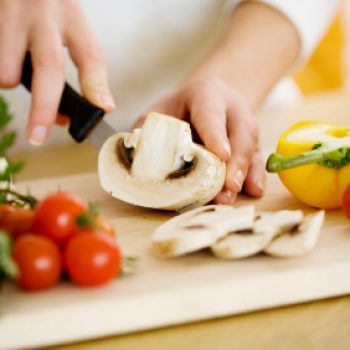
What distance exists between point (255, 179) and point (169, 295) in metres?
0.54

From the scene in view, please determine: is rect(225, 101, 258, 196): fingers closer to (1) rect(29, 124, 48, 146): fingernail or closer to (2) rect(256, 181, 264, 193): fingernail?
(2) rect(256, 181, 264, 193): fingernail

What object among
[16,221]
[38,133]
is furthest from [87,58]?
[16,221]

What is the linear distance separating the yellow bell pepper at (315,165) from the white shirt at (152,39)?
741mm

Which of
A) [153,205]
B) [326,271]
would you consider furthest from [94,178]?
[326,271]

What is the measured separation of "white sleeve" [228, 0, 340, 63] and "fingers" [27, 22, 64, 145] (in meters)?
0.80

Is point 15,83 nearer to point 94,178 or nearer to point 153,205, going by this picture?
point 94,178

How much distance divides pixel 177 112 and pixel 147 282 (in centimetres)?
69

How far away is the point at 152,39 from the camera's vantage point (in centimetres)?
226

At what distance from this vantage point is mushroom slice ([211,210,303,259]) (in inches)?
45.7

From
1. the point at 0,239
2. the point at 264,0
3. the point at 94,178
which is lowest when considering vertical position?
the point at 94,178

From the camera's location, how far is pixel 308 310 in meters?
1.16

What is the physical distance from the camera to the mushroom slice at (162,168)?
143cm

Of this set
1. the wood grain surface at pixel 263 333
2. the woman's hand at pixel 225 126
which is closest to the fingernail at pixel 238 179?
the woman's hand at pixel 225 126

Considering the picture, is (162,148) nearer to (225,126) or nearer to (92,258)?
(225,126)
